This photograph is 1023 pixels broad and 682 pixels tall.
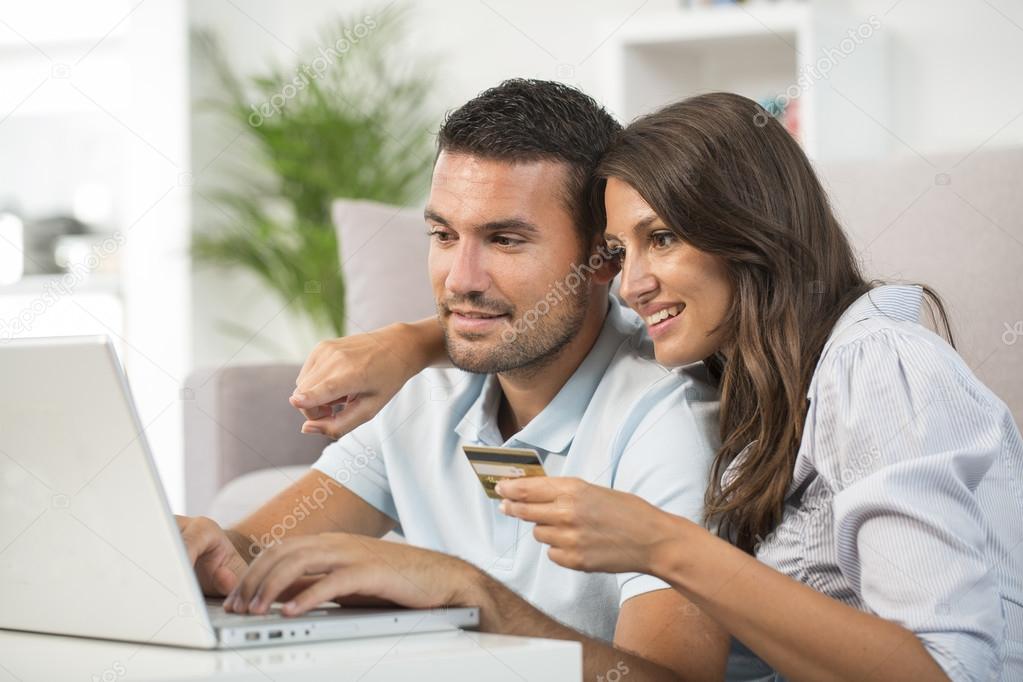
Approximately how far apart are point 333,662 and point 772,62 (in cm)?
326

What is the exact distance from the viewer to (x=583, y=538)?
0.96m

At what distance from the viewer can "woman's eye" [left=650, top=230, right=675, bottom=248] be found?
1.38 m

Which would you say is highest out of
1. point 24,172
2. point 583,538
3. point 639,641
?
point 24,172

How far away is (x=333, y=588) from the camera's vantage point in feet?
3.05

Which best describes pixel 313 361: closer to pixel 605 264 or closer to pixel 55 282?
pixel 605 264

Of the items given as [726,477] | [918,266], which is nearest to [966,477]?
[726,477]

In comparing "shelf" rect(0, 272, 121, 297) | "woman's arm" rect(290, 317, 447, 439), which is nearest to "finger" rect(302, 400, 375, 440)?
"woman's arm" rect(290, 317, 447, 439)

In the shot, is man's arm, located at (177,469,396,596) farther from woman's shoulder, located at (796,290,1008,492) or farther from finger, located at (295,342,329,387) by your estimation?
woman's shoulder, located at (796,290,1008,492)

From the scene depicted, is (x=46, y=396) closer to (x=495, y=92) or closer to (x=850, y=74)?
(x=495, y=92)

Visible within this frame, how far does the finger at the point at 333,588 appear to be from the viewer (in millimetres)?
920

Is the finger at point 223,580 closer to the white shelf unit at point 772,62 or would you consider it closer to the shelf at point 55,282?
the white shelf unit at point 772,62

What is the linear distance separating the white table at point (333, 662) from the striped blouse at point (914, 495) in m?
0.33

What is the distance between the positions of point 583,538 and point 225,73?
3.80m

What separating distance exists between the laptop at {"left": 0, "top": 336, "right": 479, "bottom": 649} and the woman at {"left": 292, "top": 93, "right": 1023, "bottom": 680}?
0.70 ft
